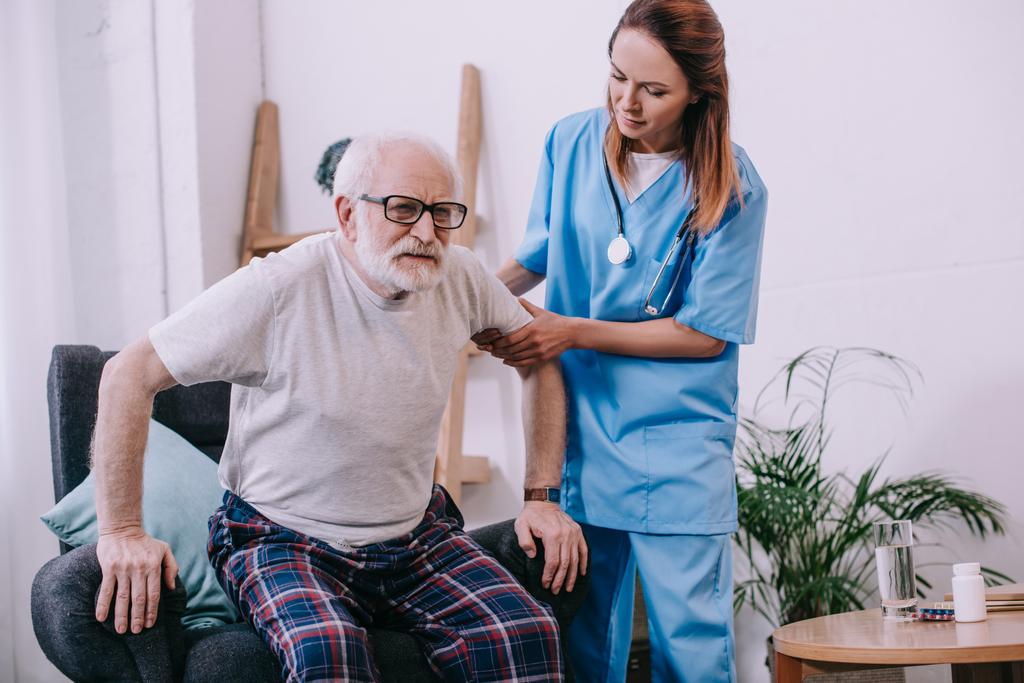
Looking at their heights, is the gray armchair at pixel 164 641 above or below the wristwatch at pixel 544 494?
below

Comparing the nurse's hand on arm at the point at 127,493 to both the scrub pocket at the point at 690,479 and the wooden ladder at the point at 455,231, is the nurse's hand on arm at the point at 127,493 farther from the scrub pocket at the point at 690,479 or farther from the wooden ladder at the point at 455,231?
the wooden ladder at the point at 455,231

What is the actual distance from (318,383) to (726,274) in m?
0.64

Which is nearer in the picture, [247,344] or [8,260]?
[247,344]

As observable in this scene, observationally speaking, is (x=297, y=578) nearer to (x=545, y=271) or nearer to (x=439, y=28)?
(x=545, y=271)

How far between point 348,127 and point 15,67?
901mm

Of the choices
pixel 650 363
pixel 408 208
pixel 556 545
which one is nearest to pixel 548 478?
pixel 556 545

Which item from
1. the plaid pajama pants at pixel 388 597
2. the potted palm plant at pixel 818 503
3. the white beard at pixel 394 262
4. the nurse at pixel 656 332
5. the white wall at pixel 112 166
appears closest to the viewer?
the plaid pajama pants at pixel 388 597

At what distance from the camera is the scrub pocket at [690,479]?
160cm

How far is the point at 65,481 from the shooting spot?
1764mm

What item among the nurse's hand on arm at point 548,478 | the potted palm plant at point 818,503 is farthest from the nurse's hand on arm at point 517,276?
the potted palm plant at point 818,503

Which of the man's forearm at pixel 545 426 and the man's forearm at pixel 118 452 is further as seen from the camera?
the man's forearm at pixel 545 426

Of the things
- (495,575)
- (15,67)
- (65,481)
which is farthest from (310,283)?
(15,67)

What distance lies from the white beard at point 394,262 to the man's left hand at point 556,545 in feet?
1.35

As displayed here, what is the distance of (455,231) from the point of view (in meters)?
2.78
